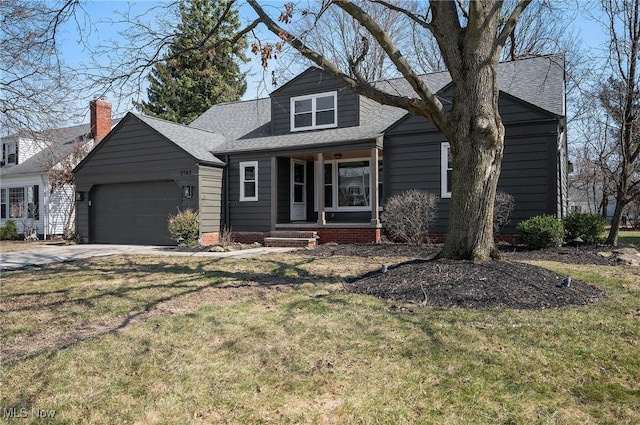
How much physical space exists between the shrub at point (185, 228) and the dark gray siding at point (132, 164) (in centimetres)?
74

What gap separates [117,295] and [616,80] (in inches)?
541

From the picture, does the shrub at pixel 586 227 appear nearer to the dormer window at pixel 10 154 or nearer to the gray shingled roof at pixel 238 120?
the gray shingled roof at pixel 238 120

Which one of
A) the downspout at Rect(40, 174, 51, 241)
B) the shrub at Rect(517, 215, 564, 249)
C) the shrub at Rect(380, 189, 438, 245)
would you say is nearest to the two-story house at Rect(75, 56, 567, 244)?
the shrub at Rect(380, 189, 438, 245)

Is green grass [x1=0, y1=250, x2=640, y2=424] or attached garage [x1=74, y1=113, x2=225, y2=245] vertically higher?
attached garage [x1=74, y1=113, x2=225, y2=245]

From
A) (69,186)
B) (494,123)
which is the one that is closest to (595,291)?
→ (494,123)

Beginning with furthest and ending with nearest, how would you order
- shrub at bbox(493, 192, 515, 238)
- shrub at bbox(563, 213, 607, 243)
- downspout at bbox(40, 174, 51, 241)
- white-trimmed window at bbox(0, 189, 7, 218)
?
1. white-trimmed window at bbox(0, 189, 7, 218)
2. downspout at bbox(40, 174, 51, 241)
3. shrub at bbox(563, 213, 607, 243)
4. shrub at bbox(493, 192, 515, 238)

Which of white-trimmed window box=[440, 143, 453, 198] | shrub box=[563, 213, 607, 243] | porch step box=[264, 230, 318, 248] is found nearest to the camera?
shrub box=[563, 213, 607, 243]

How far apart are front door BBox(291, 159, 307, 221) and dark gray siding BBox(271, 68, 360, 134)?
1385 millimetres

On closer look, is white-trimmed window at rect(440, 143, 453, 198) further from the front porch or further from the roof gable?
the roof gable

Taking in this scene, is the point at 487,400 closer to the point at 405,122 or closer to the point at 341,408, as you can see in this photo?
the point at 341,408

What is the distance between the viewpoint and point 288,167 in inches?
637

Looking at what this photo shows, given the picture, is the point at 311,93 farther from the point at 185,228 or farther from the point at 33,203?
the point at 33,203

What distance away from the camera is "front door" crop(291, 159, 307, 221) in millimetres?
16344

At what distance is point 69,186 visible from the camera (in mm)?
22266
